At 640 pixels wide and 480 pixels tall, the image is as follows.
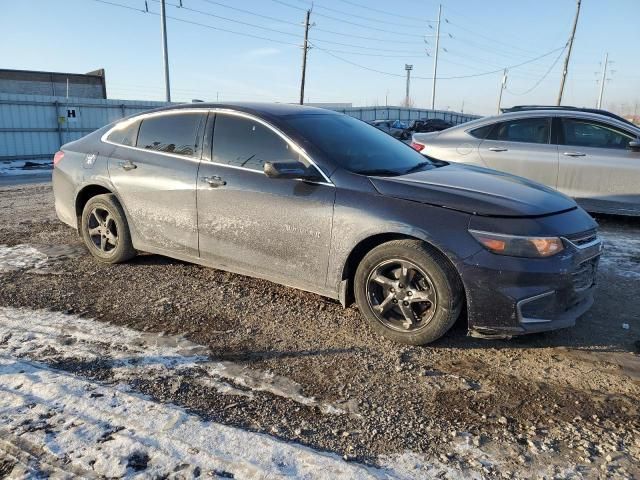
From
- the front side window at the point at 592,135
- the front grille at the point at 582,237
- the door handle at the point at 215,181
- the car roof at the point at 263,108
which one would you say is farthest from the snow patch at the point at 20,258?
the front side window at the point at 592,135

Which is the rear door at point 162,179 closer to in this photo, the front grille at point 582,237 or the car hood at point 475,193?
the car hood at point 475,193

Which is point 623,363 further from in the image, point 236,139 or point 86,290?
point 86,290

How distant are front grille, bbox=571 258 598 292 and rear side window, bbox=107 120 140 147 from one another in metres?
3.97

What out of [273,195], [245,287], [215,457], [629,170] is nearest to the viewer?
[215,457]

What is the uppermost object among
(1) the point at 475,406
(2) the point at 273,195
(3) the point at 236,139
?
(3) the point at 236,139

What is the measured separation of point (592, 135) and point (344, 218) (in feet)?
16.9

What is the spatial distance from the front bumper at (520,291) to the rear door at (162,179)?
241cm

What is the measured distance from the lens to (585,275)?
3.45 m

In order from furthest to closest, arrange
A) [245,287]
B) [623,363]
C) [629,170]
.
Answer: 1. [629,170]
2. [245,287]
3. [623,363]

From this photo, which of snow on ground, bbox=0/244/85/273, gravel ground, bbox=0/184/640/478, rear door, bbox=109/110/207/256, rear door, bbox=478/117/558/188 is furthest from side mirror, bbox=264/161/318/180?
rear door, bbox=478/117/558/188

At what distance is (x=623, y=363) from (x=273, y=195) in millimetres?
2680

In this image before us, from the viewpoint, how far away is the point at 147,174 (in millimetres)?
4684

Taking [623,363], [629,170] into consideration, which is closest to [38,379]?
[623,363]

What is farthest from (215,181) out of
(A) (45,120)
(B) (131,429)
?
(A) (45,120)
